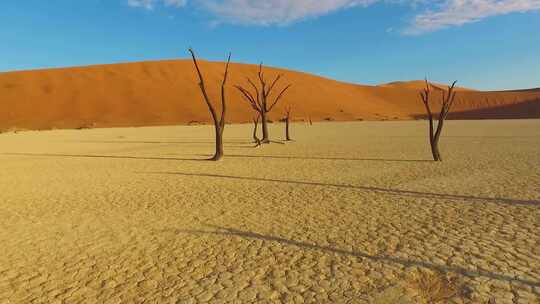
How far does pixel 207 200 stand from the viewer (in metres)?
7.53

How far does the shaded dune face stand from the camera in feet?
155

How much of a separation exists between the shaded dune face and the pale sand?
37.1m

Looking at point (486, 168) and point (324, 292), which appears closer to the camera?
point (324, 292)

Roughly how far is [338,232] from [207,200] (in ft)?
Answer: 10.2

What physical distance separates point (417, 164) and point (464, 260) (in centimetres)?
773

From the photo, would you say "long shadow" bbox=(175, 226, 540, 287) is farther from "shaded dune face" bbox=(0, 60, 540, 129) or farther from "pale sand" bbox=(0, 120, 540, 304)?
"shaded dune face" bbox=(0, 60, 540, 129)

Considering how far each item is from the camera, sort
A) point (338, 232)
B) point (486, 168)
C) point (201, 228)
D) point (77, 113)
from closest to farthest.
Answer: point (338, 232) → point (201, 228) → point (486, 168) → point (77, 113)

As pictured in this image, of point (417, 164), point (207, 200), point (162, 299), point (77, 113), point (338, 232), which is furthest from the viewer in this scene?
point (77, 113)

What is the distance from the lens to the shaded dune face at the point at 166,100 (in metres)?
47.3

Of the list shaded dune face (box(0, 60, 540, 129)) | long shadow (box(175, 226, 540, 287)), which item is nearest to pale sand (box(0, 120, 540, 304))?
long shadow (box(175, 226, 540, 287))

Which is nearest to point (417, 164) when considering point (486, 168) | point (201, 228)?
point (486, 168)

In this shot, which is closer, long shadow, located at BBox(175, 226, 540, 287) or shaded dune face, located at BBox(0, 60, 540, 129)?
long shadow, located at BBox(175, 226, 540, 287)

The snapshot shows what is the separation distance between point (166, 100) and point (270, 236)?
50.0 m

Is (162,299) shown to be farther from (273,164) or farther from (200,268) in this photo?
(273,164)
